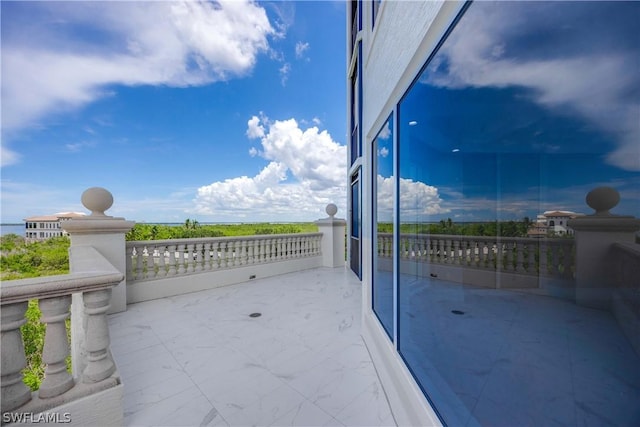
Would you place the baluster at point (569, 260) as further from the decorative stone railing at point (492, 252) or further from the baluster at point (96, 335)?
the baluster at point (96, 335)

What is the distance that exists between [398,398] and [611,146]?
188 centimetres

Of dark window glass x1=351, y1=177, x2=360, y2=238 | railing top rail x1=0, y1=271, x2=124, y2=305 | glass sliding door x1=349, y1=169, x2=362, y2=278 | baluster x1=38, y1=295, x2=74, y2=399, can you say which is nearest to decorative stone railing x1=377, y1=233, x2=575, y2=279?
railing top rail x1=0, y1=271, x2=124, y2=305

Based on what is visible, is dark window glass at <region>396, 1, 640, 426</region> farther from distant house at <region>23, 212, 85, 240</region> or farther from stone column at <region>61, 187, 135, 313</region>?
distant house at <region>23, 212, 85, 240</region>

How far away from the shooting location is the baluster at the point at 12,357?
49.2 inches

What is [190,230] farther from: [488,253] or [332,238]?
[488,253]

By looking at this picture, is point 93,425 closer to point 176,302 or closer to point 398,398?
point 398,398

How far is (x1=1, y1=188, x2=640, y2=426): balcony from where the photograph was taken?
2.65ft

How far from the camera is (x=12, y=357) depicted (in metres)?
1.27

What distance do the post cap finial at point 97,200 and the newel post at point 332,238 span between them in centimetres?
476

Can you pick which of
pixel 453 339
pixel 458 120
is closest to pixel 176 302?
pixel 453 339

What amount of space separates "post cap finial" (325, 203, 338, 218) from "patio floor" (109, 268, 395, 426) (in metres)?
3.37

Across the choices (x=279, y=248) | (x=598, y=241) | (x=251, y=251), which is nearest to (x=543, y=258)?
(x=598, y=241)

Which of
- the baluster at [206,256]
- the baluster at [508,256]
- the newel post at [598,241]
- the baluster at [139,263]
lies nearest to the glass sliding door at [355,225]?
the baluster at [206,256]

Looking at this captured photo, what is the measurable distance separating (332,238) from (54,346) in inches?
234
